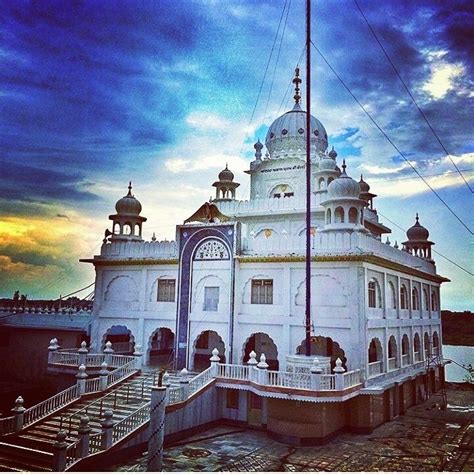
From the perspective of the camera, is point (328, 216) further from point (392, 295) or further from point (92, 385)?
point (92, 385)

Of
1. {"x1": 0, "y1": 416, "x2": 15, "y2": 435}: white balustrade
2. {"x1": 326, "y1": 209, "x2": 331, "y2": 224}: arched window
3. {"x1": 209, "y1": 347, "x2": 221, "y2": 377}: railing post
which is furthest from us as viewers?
{"x1": 326, "y1": 209, "x2": 331, "y2": 224}: arched window

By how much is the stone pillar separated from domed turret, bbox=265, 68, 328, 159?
1446cm

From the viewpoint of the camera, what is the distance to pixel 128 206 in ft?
68.6

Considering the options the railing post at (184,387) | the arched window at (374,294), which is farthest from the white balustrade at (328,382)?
the railing post at (184,387)

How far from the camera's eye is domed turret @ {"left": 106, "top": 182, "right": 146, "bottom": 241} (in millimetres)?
20828

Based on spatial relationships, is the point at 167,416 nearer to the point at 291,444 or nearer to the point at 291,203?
the point at 291,444

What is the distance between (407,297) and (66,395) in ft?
44.7

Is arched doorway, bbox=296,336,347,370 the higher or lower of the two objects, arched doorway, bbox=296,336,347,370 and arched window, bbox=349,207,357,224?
the lower

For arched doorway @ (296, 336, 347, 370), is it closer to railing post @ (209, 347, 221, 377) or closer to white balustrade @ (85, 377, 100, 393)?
railing post @ (209, 347, 221, 377)

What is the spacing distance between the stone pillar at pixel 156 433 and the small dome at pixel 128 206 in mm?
11127

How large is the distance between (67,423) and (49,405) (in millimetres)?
1140

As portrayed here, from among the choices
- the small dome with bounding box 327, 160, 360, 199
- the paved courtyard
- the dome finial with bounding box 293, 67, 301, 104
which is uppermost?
the dome finial with bounding box 293, 67, 301, 104

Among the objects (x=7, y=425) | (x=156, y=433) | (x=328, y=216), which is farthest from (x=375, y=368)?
(x=7, y=425)

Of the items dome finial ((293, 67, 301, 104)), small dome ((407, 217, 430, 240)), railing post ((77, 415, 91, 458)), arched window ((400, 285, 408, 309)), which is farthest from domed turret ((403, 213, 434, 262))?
railing post ((77, 415, 91, 458))
